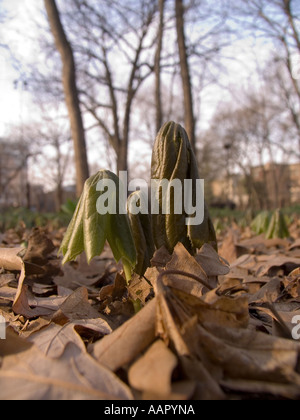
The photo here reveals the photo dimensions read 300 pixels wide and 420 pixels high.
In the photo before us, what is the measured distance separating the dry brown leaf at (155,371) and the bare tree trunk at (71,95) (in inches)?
195

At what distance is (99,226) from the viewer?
0.85 meters

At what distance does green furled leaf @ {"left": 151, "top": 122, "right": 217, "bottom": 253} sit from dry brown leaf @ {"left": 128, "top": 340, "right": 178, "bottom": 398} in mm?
437

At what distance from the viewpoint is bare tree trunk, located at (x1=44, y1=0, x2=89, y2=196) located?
5484mm

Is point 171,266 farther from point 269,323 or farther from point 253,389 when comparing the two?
point 253,389

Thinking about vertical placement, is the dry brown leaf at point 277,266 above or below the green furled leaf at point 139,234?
below

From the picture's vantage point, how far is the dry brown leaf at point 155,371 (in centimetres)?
51

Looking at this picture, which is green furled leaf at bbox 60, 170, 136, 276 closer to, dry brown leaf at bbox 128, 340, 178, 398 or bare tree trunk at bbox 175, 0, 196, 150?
dry brown leaf at bbox 128, 340, 178, 398

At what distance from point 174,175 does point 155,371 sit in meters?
0.56

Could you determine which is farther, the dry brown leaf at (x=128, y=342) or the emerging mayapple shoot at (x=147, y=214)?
the emerging mayapple shoot at (x=147, y=214)

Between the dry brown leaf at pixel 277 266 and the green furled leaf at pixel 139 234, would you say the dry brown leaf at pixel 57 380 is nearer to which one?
the green furled leaf at pixel 139 234

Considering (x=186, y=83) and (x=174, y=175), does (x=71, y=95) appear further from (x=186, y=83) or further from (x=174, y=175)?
(x=174, y=175)

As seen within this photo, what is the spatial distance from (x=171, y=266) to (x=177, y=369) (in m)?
0.33

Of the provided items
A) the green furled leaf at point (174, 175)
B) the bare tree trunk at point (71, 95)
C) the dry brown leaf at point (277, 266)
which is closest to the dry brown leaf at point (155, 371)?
the green furled leaf at point (174, 175)

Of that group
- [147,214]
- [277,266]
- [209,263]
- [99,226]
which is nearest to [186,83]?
[277,266]
